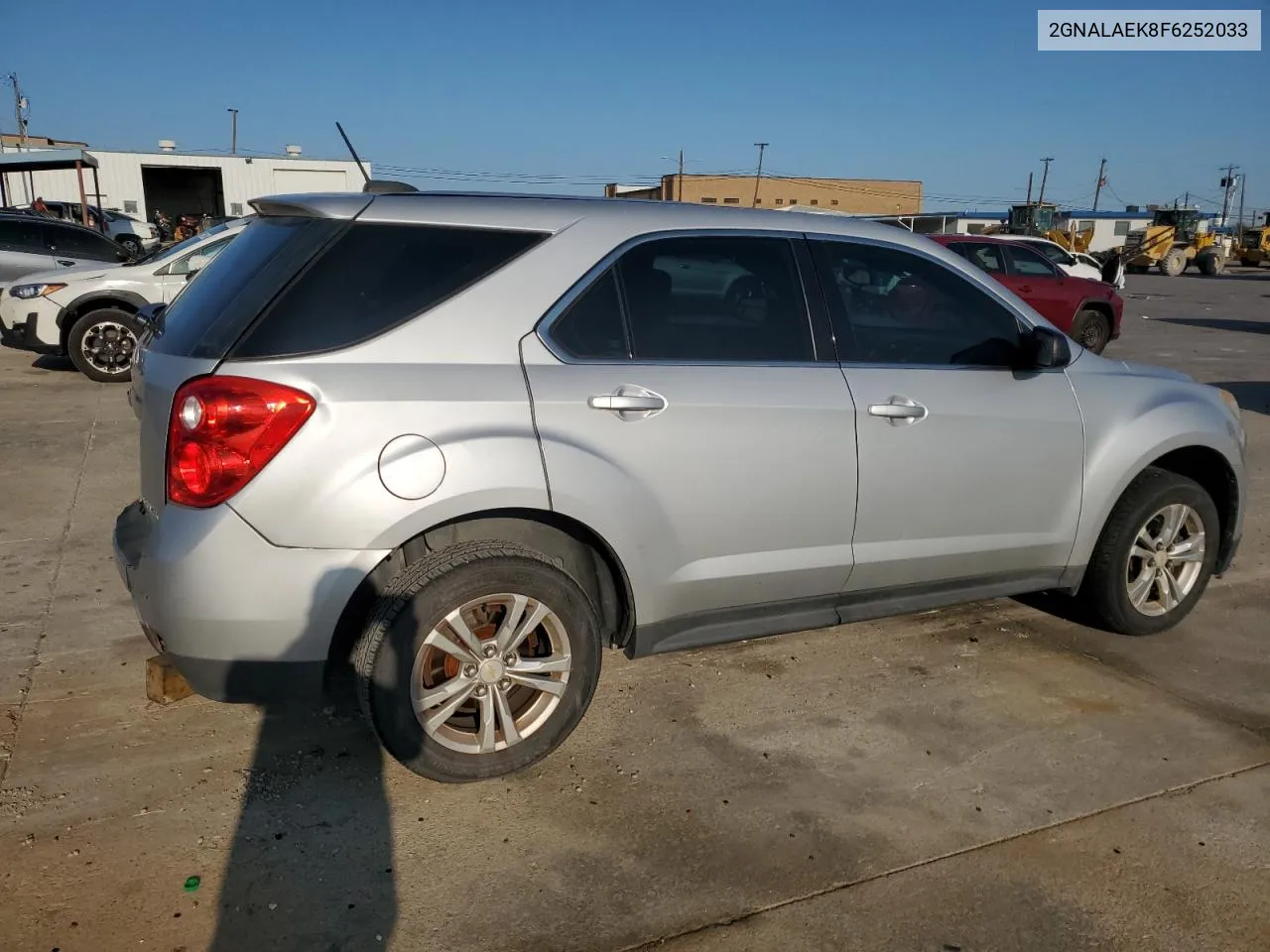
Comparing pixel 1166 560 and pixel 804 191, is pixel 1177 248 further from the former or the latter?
pixel 1166 560

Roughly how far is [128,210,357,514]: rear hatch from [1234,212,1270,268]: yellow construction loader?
52.1m

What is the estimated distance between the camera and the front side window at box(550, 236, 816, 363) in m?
3.28

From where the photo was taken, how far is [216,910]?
264 cm

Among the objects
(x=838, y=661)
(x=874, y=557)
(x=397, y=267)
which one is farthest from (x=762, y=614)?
(x=397, y=267)

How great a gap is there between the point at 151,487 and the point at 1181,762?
11.3ft

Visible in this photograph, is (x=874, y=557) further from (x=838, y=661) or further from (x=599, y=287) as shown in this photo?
(x=599, y=287)

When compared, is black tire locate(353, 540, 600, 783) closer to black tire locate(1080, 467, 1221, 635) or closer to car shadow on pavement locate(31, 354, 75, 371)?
black tire locate(1080, 467, 1221, 635)

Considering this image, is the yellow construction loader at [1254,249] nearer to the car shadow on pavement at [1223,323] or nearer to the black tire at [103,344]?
the car shadow on pavement at [1223,323]

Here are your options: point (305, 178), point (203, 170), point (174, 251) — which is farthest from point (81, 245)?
point (203, 170)

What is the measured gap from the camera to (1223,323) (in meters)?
20.6

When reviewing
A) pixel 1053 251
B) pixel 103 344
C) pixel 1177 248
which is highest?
pixel 1177 248

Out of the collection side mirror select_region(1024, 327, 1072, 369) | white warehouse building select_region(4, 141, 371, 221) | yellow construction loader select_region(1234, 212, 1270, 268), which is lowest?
side mirror select_region(1024, 327, 1072, 369)

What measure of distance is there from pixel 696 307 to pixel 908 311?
3.10ft

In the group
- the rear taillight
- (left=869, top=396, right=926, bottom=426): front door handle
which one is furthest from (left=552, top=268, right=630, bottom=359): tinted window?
(left=869, top=396, right=926, bottom=426): front door handle
